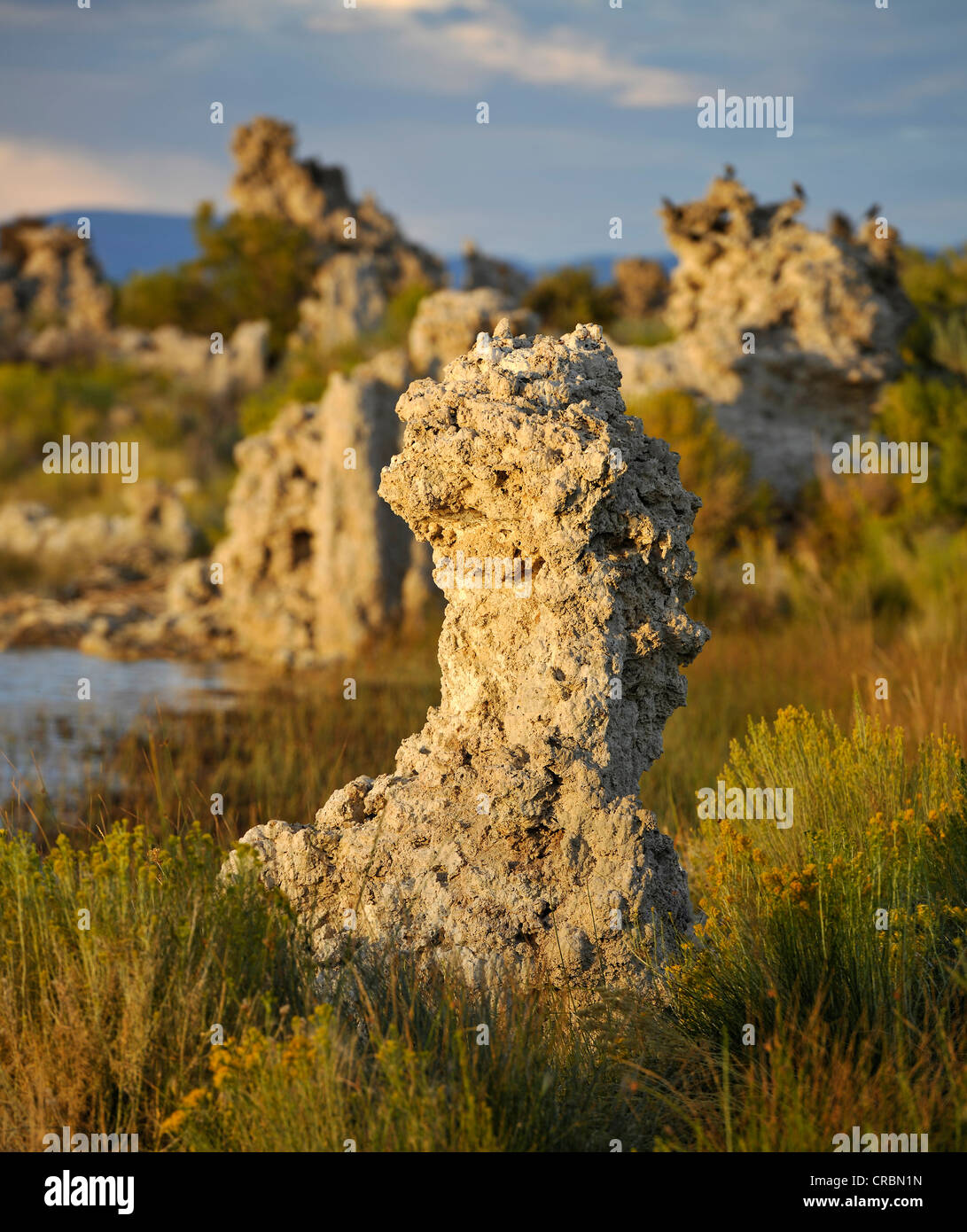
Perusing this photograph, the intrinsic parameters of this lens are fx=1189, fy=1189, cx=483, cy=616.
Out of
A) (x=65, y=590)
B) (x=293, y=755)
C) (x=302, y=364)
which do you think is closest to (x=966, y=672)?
(x=293, y=755)

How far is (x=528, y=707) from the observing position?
143 inches

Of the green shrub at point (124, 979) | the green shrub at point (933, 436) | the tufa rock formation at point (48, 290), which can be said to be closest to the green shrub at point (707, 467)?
the green shrub at point (933, 436)

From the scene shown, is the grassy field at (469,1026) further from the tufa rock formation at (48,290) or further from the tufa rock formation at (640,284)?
the tufa rock formation at (640,284)

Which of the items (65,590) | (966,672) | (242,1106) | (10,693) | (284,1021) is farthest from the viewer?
(65,590)

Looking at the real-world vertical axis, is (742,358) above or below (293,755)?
above

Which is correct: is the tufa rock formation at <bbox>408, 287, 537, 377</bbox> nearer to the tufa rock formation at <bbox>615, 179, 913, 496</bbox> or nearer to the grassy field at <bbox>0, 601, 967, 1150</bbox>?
the tufa rock formation at <bbox>615, 179, 913, 496</bbox>

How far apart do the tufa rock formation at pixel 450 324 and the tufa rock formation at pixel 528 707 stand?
11235mm

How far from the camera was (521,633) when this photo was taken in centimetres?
377

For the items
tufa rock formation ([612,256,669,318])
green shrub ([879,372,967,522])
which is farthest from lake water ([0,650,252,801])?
tufa rock formation ([612,256,669,318])

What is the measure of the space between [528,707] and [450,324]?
12.0 metres

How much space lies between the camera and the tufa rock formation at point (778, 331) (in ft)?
45.5

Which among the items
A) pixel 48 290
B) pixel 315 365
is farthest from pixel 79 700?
pixel 48 290

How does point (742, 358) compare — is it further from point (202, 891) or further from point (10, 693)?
point (202, 891)
